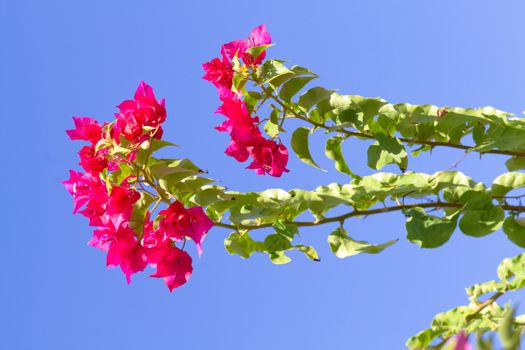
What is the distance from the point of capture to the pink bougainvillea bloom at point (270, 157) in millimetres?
1789

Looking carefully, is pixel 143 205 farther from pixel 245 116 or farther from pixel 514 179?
pixel 514 179

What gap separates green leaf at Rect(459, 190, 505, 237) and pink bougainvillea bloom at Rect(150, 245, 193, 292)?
2.19 feet

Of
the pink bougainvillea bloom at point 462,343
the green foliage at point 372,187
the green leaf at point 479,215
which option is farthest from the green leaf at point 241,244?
the pink bougainvillea bloom at point 462,343

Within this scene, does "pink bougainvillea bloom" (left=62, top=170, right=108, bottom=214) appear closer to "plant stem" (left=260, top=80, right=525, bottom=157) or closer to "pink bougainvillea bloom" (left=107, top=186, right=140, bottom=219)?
"pink bougainvillea bloom" (left=107, top=186, right=140, bottom=219)

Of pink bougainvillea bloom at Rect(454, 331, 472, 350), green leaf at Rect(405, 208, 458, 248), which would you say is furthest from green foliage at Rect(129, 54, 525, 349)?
pink bougainvillea bloom at Rect(454, 331, 472, 350)

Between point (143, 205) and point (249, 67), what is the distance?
0.46 metres

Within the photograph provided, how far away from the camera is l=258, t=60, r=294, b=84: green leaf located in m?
1.72

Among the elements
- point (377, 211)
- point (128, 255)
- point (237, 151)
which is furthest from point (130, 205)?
point (377, 211)

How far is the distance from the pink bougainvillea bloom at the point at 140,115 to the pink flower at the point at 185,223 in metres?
0.19

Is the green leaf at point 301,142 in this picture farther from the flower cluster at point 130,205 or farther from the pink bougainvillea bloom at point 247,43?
the flower cluster at point 130,205

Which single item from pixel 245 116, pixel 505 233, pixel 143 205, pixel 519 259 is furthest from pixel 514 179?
pixel 143 205

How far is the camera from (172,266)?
1.65 metres

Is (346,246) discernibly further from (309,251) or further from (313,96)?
(313,96)

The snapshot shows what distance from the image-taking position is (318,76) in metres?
1.75
